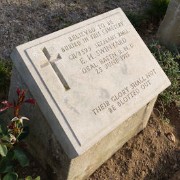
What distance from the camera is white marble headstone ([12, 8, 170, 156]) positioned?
2543 mm

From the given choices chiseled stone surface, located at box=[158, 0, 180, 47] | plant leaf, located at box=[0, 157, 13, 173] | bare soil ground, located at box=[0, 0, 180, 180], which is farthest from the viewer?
chiseled stone surface, located at box=[158, 0, 180, 47]

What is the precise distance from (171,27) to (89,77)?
193 centimetres

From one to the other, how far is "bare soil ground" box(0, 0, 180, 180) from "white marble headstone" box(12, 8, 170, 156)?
0.61m

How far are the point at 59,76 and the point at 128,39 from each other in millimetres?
736

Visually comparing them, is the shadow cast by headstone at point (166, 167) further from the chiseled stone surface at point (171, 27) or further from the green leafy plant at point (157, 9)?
the green leafy plant at point (157, 9)

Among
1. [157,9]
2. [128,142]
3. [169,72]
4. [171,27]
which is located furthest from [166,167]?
[157,9]

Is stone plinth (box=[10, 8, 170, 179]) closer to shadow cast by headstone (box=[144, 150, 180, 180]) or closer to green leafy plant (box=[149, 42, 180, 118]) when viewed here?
shadow cast by headstone (box=[144, 150, 180, 180])

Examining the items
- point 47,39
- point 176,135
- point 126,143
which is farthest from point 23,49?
point 176,135

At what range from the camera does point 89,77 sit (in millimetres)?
2738

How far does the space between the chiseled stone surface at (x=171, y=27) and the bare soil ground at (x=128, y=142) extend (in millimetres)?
233

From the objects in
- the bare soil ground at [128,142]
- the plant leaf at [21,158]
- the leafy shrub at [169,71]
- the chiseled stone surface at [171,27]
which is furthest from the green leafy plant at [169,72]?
the plant leaf at [21,158]

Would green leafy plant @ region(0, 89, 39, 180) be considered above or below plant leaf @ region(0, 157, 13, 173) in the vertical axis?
above

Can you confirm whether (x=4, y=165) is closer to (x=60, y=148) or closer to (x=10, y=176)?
(x=10, y=176)

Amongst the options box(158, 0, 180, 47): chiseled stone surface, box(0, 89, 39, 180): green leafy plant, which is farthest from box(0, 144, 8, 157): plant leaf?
box(158, 0, 180, 47): chiseled stone surface
